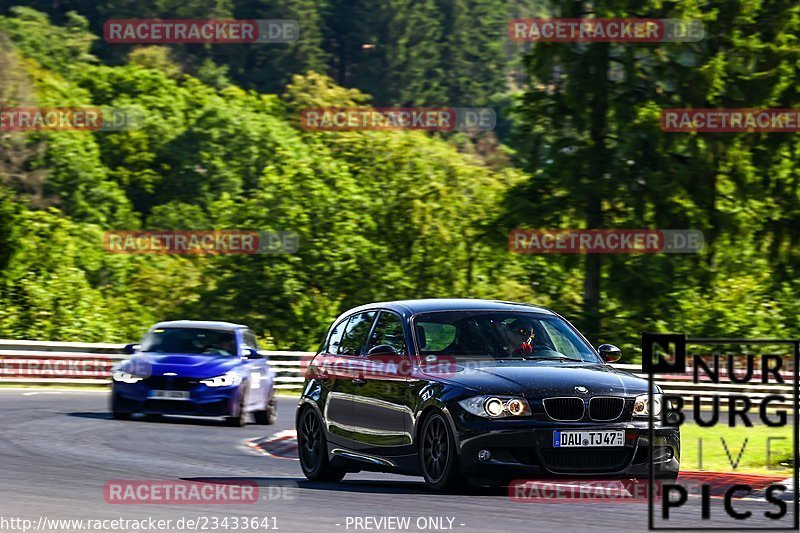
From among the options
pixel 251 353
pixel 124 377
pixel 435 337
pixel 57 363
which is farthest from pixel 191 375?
pixel 57 363

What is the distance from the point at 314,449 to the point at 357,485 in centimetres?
79

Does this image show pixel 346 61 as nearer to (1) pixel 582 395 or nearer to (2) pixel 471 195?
(2) pixel 471 195

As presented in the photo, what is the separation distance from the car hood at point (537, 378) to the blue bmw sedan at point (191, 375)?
908 centimetres

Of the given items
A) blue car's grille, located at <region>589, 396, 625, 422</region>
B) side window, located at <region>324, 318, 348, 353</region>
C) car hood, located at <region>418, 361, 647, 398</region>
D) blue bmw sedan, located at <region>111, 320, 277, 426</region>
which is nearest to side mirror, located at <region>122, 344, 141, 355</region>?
blue bmw sedan, located at <region>111, 320, 277, 426</region>

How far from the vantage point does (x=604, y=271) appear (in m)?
41.8

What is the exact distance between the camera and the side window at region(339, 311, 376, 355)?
545 inches

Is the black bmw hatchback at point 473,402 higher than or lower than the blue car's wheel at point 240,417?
higher

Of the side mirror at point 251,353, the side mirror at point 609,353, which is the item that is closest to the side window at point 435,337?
the side mirror at point 609,353

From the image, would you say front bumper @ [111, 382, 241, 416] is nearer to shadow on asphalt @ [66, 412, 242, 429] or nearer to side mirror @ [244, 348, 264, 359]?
shadow on asphalt @ [66, 412, 242, 429]

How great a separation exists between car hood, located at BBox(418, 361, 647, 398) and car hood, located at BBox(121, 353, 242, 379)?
9078 mm

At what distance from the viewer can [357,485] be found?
13.6m

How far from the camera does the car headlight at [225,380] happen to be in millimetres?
21062

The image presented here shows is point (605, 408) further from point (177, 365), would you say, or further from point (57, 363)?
point (57, 363)

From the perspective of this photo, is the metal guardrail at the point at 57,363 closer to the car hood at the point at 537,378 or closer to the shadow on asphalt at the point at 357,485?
the shadow on asphalt at the point at 357,485
